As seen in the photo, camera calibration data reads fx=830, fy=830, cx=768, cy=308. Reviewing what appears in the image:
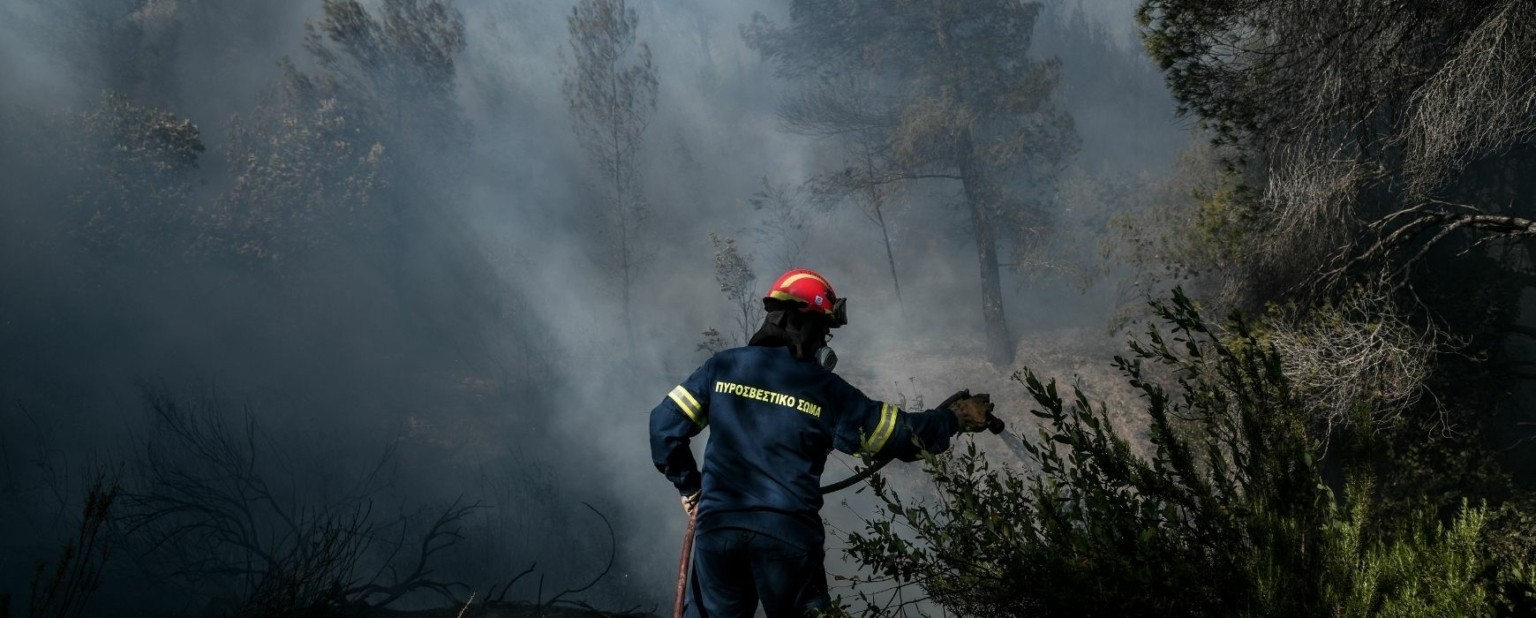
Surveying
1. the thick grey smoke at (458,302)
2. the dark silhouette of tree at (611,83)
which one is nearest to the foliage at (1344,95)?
the thick grey smoke at (458,302)

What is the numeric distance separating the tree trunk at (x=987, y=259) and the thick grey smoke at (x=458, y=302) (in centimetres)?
78

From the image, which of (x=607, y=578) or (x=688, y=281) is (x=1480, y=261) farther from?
(x=688, y=281)

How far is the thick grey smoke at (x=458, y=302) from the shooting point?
1608 cm

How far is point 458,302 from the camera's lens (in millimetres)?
27797

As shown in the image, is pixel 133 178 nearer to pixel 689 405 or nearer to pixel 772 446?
pixel 689 405

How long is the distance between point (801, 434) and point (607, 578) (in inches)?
473

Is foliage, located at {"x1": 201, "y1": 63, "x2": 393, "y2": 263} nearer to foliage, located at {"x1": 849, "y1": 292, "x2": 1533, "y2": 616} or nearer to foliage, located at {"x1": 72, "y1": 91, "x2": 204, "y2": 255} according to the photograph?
foliage, located at {"x1": 72, "y1": 91, "x2": 204, "y2": 255}

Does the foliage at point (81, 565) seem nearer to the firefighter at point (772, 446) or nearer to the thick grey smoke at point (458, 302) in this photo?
the firefighter at point (772, 446)

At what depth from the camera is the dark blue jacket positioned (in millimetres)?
3334

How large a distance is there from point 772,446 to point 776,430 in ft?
0.22

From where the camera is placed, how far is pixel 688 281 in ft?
107

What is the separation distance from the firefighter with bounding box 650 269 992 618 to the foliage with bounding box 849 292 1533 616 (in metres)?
0.59

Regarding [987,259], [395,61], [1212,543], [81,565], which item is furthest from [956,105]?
[81,565]

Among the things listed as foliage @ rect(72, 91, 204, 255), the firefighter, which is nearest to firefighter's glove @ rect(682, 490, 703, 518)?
the firefighter
